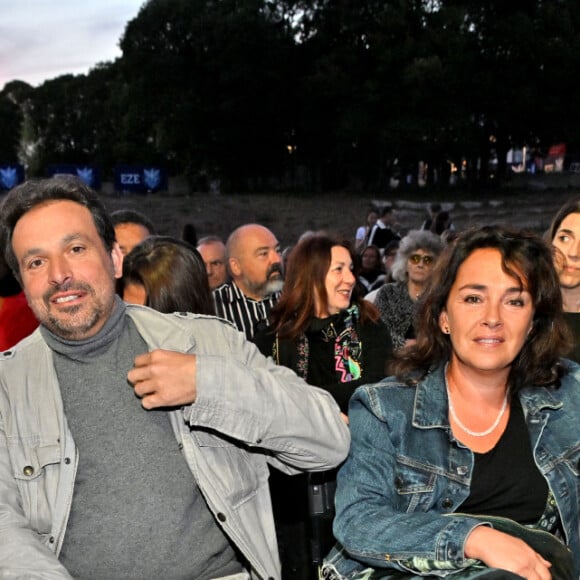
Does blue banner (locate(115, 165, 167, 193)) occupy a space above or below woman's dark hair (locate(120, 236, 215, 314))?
below

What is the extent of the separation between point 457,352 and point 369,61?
41.3 metres

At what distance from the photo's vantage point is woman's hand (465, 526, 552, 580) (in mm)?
2012

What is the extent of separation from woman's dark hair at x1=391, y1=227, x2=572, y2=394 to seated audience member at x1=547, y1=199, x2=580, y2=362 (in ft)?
3.08

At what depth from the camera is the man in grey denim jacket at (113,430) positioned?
214cm

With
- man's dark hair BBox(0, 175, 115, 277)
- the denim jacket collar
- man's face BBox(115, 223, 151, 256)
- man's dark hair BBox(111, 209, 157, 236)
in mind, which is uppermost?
man's dark hair BBox(0, 175, 115, 277)

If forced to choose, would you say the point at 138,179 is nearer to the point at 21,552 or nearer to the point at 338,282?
the point at 338,282

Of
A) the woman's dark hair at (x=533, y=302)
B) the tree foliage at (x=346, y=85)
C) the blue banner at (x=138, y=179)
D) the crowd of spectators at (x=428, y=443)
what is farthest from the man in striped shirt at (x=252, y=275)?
the tree foliage at (x=346, y=85)

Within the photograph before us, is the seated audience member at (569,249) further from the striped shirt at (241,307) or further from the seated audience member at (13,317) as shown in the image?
the seated audience member at (13,317)

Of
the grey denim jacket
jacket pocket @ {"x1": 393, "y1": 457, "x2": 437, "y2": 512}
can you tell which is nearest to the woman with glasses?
jacket pocket @ {"x1": 393, "y1": 457, "x2": 437, "y2": 512}

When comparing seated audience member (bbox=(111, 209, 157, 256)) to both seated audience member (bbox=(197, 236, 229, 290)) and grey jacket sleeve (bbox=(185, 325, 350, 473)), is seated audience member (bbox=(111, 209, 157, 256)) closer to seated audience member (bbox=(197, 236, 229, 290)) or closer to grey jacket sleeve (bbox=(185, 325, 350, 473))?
seated audience member (bbox=(197, 236, 229, 290))

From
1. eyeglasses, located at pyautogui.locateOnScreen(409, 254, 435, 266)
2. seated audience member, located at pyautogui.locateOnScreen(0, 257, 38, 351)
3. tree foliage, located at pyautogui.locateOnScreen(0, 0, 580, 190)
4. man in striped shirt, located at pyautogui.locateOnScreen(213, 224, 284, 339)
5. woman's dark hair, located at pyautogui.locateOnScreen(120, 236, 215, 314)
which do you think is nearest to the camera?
woman's dark hair, located at pyautogui.locateOnScreen(120, 236, 215, 314)

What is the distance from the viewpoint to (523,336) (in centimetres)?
250

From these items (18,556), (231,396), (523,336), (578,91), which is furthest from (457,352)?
(578,91)

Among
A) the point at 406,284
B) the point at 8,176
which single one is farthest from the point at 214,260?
the point at 8,176
